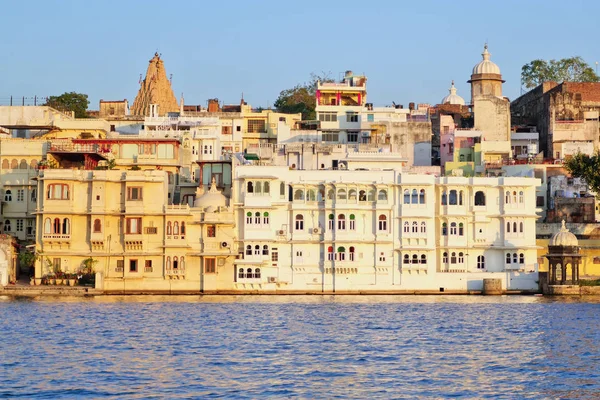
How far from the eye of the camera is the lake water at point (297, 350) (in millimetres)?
33844

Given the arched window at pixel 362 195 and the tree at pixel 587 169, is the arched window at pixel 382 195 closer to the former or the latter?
the arched window at pixel 362 195

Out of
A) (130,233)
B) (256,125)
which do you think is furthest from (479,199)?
(256,125)

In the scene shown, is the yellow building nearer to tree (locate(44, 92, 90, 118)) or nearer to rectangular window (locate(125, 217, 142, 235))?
rectangular window (locate(125, 217, 142, 235))

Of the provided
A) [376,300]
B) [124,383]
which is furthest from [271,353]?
[376,300]

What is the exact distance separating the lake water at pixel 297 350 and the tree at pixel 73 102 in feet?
118

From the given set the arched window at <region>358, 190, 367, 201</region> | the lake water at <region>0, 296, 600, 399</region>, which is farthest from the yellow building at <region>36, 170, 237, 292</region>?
the arched window at <region>358, 190, 367, 201</region>

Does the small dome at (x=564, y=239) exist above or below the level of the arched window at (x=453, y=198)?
below

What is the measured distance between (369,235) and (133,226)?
13.8 metres

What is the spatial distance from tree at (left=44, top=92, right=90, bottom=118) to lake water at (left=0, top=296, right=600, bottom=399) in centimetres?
3604

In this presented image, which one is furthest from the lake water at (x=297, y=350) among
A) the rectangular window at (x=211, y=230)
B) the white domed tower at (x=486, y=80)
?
the white domed tower at (x=486, y=80)

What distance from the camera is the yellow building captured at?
230ft

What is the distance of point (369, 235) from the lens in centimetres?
7181

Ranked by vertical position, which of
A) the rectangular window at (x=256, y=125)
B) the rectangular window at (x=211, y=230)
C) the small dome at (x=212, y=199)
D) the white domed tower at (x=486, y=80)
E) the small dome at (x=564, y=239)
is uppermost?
the white domed tower at (x=486, y=80)

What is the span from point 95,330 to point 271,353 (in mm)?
9565
